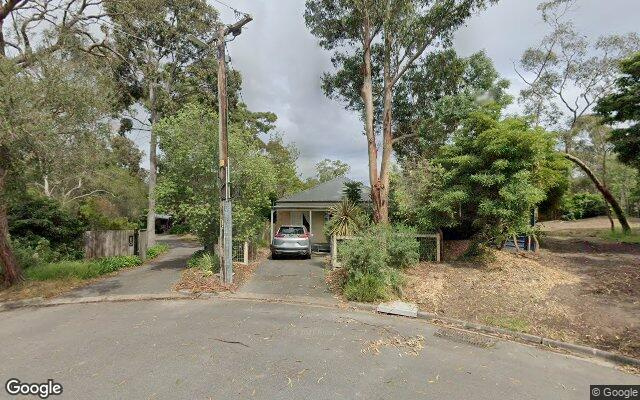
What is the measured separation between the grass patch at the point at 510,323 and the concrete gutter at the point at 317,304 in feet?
0.47

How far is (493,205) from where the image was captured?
9766 mm

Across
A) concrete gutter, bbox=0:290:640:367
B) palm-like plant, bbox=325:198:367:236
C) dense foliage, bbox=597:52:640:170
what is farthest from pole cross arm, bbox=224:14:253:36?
dense foliage, bbox=597:52:640:170

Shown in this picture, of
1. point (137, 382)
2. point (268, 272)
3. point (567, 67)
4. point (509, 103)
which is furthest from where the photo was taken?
point (567, 67)

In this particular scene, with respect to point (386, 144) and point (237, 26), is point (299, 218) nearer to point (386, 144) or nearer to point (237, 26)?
point (386, 144)

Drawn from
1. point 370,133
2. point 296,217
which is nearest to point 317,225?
point 296,217

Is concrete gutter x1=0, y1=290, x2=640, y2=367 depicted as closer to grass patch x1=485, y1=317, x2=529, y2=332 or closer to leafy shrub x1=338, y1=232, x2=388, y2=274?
grass patch x1=485, y1=317, x2=529, y2=332

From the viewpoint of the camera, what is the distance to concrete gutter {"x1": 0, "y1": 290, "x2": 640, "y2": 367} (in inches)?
205

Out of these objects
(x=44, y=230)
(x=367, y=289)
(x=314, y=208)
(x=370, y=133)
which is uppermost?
(x=370, y=133)

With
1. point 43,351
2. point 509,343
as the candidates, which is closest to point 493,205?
point 509,343

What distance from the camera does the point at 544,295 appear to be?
742 cm

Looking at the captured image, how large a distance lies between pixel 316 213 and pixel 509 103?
11435mm

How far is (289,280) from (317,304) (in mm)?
2338

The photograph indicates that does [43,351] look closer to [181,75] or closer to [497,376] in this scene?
[497,376]

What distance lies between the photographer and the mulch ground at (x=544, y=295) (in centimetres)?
572
